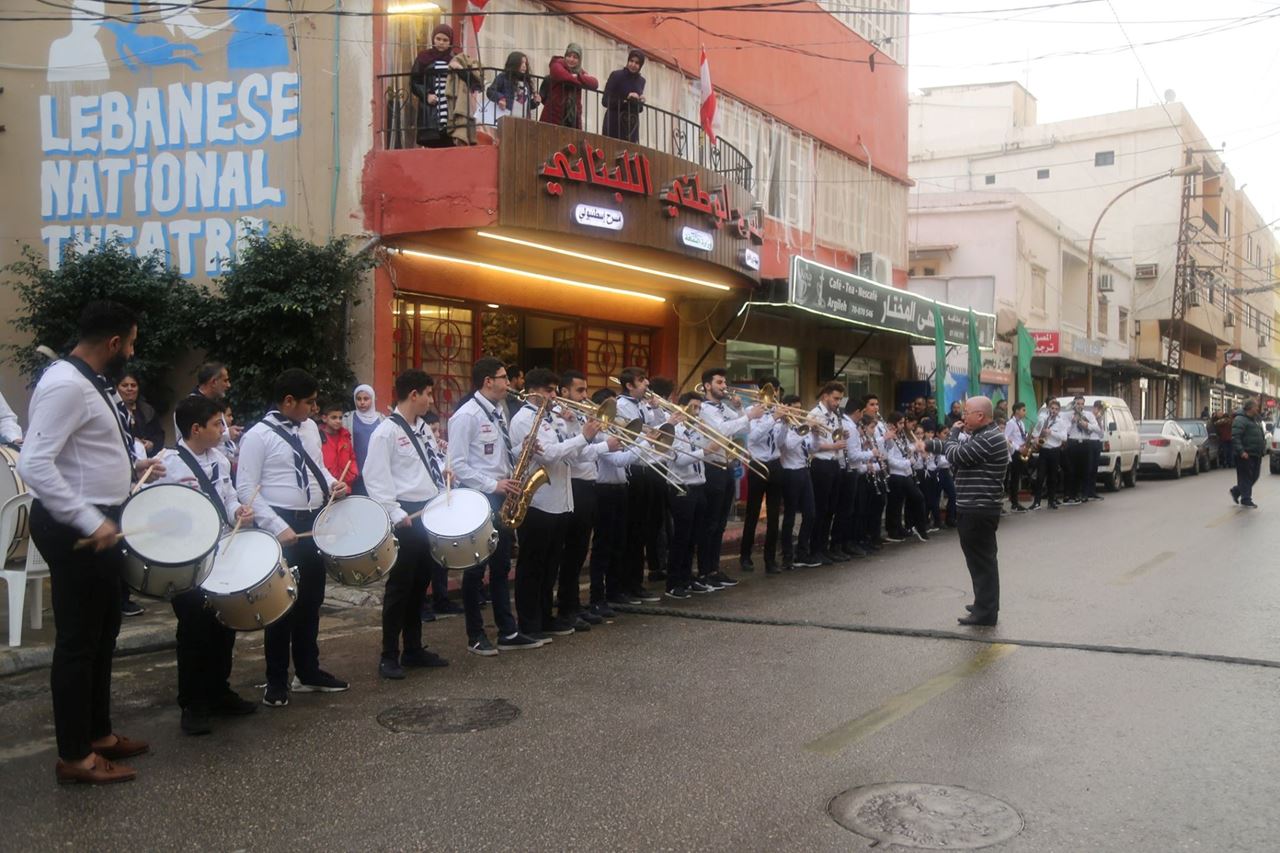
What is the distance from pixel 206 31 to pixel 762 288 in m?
8.63

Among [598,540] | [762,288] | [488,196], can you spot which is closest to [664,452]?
[598,540]

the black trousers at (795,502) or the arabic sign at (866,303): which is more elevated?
the arabic sign at (866,303)

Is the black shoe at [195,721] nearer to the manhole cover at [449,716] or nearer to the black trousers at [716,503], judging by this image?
the manhole cover at [449,716]

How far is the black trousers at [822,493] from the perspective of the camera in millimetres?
13008

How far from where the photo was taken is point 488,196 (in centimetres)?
1267

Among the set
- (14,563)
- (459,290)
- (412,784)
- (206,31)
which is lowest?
(412,784)

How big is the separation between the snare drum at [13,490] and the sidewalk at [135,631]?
60 cm

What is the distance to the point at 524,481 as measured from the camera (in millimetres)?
8070

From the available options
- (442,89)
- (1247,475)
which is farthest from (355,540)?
(1247,475)

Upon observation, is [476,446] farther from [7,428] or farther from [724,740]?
[7,428]

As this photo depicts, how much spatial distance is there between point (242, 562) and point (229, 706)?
1.00 m

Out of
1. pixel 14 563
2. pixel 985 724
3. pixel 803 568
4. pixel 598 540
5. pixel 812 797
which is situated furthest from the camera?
pixel 803 568

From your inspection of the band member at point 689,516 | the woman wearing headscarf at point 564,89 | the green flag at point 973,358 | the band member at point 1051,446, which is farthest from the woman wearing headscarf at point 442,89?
the band member at point 1051,446

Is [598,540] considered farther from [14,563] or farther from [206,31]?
[206,31]
